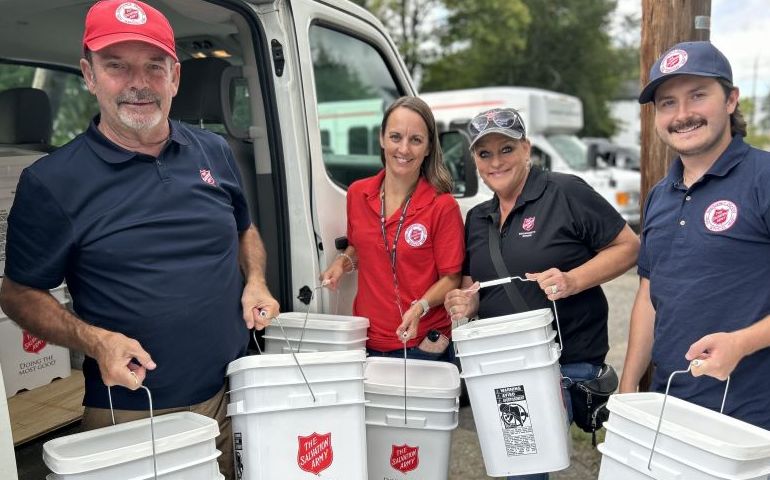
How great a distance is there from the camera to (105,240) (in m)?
1.81

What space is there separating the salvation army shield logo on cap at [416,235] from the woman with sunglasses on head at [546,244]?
0.20 m

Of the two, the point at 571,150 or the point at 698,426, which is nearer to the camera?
the point at 698,426

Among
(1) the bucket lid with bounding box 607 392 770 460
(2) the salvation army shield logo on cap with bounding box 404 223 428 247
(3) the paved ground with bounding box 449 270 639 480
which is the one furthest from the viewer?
(3) the paved ground with bounding box 449 270 639 480

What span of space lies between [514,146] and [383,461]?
127 centimetres

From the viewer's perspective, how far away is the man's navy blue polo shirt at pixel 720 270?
179cm

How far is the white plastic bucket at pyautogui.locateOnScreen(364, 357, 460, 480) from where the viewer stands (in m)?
2.32

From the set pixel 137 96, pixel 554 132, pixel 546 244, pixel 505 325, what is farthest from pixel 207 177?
pixel 554 132

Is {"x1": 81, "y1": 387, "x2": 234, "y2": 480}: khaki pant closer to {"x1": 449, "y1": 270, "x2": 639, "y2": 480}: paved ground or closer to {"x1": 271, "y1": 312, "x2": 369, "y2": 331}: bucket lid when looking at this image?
{"x1": 271, "y1": 312, "x2": 369, "y2": 331}: bucket lid

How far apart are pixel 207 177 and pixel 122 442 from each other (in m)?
0.82

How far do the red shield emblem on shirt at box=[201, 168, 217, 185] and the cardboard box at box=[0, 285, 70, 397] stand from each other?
4.76ft

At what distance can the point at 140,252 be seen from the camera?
1839 mm

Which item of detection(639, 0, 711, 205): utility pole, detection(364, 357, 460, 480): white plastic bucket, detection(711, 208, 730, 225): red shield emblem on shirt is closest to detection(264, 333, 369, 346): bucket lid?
detection(364, 357, 460, 480): white plastic bucket

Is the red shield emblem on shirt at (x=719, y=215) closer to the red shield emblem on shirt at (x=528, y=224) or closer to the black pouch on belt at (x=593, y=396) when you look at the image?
the red shield emblem on shirt at (x=528, y=224)

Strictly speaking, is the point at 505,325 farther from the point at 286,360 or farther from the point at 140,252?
the point at 140,252
